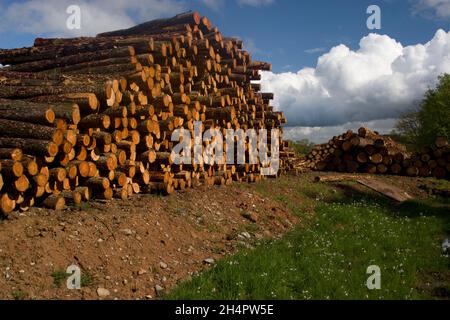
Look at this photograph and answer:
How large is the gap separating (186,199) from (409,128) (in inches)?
1356

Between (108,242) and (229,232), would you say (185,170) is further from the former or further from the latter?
(108,242)

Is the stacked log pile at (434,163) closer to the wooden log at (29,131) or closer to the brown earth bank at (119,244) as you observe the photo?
the brown earth bank at (119,244)

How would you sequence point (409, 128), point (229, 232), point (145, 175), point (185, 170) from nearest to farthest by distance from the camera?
point (229, 232) → point (145, 175) → point (185, 170) → point (409, 128)

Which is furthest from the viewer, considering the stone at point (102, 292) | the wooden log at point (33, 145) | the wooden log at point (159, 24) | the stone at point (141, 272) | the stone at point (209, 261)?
the wooden log at point (159, 24)

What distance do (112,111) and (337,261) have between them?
17.9 ft

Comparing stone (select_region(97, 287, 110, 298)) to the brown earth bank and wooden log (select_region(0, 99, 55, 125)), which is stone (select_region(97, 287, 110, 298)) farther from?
wooden log (select_region(0, 99, 55, 125))

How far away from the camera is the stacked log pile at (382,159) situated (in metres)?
20.2

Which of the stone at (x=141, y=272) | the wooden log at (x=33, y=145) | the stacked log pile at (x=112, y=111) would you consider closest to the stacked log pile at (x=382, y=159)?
the stacked log pile at (x=112, y=111)

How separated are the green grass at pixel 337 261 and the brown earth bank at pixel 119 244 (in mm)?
620

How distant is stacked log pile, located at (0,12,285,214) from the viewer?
7414mm

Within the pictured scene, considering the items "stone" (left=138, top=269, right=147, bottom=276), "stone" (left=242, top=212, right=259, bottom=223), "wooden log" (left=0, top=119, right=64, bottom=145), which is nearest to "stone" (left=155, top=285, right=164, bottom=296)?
"stone" (left=138, top=269, right=147, bottom=276)

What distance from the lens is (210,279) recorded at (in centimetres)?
597

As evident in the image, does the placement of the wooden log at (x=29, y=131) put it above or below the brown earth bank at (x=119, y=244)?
above

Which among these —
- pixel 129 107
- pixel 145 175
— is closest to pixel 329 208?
pixel 145 175
